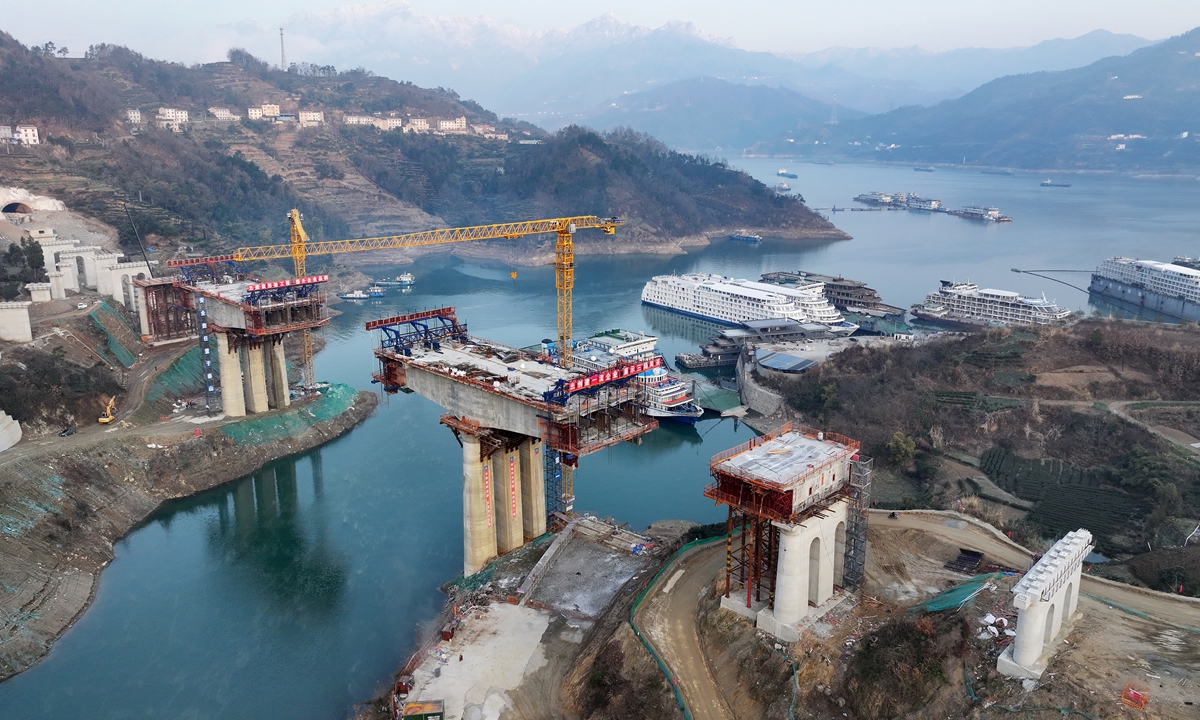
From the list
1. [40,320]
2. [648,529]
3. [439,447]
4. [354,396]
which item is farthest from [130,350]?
[648,529]

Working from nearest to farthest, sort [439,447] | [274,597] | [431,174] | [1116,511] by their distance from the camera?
[274,597] < [1116,511] < [439,447] < [431,174]

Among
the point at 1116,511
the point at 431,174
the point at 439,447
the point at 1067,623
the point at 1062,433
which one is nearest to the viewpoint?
the point at 1067,623

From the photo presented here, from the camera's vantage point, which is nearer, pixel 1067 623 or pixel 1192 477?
pixel 1067 623

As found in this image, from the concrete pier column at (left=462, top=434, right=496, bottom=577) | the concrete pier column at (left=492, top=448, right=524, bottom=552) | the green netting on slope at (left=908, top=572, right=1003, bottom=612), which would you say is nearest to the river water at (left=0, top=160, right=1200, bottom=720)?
the concrete pier column at (left=462, top=434, right=496, bottom=577)

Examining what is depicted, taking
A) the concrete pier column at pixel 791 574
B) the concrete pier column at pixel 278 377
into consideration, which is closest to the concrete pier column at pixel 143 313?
the concrete pier column at pixel 278 377

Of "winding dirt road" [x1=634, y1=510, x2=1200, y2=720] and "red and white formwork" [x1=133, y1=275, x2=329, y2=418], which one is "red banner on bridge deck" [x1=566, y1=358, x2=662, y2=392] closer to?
"winding dirt road" [x1=634, y1=510, x2=1200, y2=720]

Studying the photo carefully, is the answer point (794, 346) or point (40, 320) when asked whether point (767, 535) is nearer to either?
point (794, 346)
